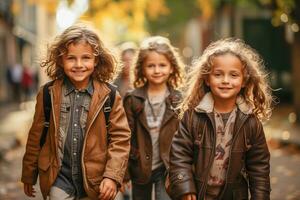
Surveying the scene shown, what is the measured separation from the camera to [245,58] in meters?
3.76

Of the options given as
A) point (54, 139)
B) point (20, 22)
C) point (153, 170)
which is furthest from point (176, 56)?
point (20, 22)

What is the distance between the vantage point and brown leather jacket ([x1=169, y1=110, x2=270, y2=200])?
3527 millimetres

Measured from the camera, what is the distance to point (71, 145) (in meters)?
3.72

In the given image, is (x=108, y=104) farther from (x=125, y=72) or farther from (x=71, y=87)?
(x=125, y=72)

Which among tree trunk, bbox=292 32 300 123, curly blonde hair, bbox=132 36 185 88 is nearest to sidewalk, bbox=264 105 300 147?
tree trunk, bbox=292 32 300 123

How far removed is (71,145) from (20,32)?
1408 inches

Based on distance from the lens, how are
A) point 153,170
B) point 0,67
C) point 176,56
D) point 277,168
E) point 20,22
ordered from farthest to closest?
point 20,22 → point 0,67 → point 277,168 → point 176,56 → point 153,170

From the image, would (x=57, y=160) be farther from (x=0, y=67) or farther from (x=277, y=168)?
(x=0, y=67)

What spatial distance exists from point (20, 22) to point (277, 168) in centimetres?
3237

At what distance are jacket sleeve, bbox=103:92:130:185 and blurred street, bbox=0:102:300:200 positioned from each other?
3.72m


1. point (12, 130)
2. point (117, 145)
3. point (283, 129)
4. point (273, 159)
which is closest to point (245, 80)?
point (117, 145)

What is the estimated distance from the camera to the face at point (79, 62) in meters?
3.85

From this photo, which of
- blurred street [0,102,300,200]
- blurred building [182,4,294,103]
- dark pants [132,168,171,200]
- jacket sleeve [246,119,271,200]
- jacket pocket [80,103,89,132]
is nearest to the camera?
jacket sleeve [246,119,271,200]

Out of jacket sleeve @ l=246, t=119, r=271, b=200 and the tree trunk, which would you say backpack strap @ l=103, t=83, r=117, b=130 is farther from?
the tree trunk
